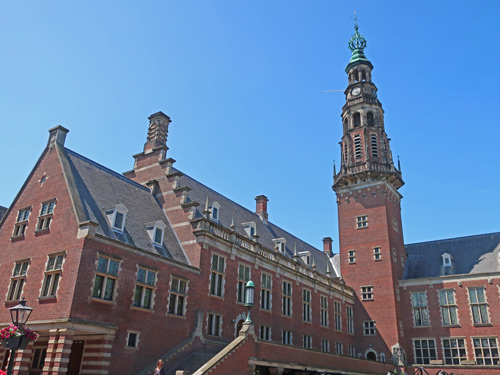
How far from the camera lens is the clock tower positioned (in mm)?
41500

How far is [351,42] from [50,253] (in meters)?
45.4

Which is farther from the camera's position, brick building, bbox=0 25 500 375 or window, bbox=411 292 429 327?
window, bbox=411 292 429 327

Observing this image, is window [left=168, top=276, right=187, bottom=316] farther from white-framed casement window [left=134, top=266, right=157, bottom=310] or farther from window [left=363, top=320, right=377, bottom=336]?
window [left=363, top=320, right=377, bottom=336]

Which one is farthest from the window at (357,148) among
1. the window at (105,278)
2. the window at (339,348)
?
the window at (105,278)

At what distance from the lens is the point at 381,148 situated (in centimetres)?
4719

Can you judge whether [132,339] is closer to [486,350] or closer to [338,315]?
[338,315]

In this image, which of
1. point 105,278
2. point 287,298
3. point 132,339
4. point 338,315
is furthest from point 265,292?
point 105,278

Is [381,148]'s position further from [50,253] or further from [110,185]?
A: [50,253]

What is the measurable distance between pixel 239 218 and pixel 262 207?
299 inches

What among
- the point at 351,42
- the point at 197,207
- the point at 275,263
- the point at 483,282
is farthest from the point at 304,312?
the point at 351,42

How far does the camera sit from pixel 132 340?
2258cm

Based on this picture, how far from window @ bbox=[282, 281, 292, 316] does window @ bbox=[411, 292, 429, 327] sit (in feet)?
47.4

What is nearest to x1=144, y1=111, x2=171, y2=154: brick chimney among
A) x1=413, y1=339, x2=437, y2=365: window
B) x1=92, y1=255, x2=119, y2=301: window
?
x1=92, y1=255, x2=119, y2=301: window

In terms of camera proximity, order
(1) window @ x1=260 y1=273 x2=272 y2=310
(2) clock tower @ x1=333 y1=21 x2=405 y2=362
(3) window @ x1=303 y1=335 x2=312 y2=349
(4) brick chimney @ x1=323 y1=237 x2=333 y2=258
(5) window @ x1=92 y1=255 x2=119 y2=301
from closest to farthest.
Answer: (5) window @ x1=92 y1=255 x2=119 y2=301 → (1) window @ x1=260 y1=273 x2=272 y2=310 → (3) window @ x1=303 y1=335 x2=312 y2=349 → (2) clock tower @ x1=333 y1=21 x2=405 y2=362 → (4) brick chimney @ x1=323 y1=237 x2=333 y2=258
